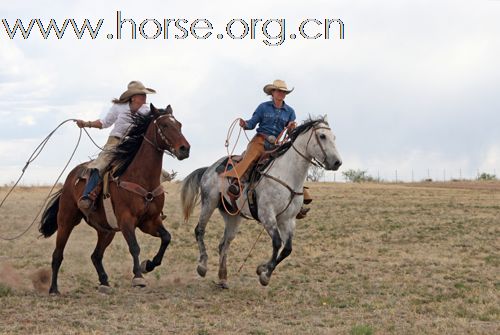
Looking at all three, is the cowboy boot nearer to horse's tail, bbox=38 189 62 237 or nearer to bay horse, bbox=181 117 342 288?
horse's tail, bbox=38 189 62 237

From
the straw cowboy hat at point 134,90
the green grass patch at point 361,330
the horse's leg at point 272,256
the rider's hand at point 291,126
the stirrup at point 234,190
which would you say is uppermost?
the straw cowboy hat at point 134,90

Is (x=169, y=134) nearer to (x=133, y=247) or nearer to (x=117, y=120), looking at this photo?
(x=117, y=120)

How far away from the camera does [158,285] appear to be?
41.5 ft

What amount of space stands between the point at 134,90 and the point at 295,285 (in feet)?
13.5

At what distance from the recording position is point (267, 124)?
40.5 feet

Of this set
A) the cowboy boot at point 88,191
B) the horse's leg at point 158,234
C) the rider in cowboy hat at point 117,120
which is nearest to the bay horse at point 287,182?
the horse's leg at point 158,234

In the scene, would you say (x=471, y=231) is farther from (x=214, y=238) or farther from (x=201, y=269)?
(x=201, y=269)

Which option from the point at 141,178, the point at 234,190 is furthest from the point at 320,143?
the point at 141,178

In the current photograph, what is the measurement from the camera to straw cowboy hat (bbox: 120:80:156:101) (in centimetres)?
1138

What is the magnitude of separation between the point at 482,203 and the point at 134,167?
23549mm

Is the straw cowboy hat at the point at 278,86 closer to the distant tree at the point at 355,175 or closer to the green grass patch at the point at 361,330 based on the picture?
the green grass patch at the point at 361,330

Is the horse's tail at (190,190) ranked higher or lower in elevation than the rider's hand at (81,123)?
lower

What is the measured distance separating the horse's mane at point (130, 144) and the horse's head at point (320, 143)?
7.53ft

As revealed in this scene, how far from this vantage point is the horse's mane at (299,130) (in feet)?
38.2
